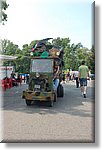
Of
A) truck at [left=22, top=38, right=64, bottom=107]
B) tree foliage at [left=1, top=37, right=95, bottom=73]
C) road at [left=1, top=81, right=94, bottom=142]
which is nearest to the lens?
road at [left=1, top=81, right=94, bottom=142]

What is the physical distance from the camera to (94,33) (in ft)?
10.9

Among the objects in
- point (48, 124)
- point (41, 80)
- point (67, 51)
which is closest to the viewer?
point (48, 124)

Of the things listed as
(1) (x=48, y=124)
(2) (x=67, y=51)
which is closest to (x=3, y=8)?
(1) (x=48, y=124)

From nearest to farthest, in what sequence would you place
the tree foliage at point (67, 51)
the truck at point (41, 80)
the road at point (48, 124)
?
the road at point (48, 124) → the tree foliage at point (67, 51) → the truck at point (41, 80)

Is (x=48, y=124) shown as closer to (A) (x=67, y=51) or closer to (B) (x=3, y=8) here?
(B) (x=3, y=8)

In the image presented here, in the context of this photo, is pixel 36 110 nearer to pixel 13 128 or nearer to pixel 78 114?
pixel 78 114

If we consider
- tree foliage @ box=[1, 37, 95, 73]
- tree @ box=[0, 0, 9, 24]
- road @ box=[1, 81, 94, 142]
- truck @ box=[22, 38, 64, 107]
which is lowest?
road @ box=[1, 81, 94, 142]

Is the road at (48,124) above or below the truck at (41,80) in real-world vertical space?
below

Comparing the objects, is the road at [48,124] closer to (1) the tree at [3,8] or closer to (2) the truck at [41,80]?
(2) the truck at [41,80]

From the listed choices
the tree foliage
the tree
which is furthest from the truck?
the tree

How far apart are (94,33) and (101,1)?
1.33ft

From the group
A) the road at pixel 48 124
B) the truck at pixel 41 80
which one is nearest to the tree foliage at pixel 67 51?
the truck at pixel 41 80

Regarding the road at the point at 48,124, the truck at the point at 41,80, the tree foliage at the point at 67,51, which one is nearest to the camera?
the road at the point at 48,124

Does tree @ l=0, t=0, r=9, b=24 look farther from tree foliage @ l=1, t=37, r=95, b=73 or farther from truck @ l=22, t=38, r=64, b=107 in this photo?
truck @ l=22, t=38, r=64, b=107
